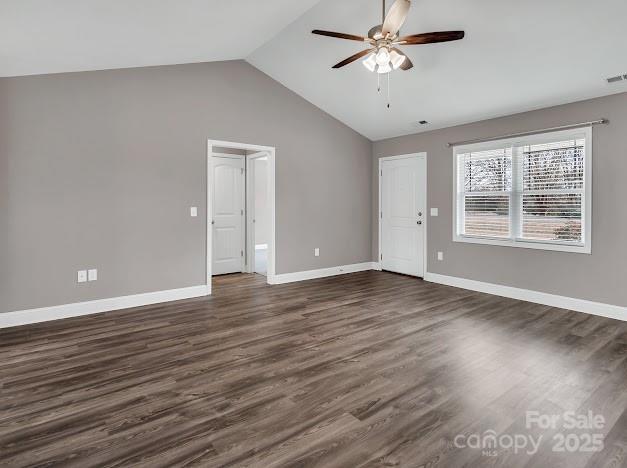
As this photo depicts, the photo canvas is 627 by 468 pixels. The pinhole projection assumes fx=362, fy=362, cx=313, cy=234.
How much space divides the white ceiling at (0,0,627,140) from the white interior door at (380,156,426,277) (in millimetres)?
1179

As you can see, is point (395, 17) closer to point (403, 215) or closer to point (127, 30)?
point (127, 30)

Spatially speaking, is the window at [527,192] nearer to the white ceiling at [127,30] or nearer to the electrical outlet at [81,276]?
the white ceiling at [127,30]

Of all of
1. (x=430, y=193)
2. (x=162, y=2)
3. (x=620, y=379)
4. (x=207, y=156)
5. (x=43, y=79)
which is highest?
(x=162, y=2)

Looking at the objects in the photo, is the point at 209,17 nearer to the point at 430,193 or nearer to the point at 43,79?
the point at 43,79

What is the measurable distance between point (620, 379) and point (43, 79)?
5777mm

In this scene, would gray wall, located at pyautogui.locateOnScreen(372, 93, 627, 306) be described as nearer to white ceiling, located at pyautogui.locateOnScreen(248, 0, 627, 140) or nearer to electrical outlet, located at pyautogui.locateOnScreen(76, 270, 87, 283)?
white ceiling, located at pyautogui.locateOnScreen(248, 0, 627, 140)

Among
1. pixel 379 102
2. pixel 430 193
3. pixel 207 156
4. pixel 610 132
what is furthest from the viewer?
pixel 430 193

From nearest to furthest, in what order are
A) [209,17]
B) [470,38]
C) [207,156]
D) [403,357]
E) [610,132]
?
[403,357], [209,17], [470,38], [610,132], [207,156]

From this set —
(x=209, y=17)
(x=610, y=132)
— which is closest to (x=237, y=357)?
(x=209, y=17)

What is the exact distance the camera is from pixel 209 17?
11.3 feet

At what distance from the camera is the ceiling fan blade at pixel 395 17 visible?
249 centimetres

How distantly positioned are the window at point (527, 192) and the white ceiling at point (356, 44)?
52cm

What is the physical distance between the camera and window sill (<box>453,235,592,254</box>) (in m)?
4.27

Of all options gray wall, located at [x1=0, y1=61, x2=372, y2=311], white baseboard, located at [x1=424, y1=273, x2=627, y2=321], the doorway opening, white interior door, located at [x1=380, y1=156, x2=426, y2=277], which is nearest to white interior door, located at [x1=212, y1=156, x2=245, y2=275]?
the doorway opening
